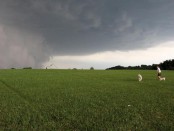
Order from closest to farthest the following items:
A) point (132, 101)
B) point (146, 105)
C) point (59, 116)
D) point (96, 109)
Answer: point (59, 116) → point (96, 109) → point (146, 105) → point (132, 101)

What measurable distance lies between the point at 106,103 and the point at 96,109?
2591 mm

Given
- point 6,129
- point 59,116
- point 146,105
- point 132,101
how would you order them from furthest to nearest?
point 132,101 → point 146,105 → point 59,116 → point 6,129

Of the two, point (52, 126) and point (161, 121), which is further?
point (161, 121)

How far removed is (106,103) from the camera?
21.2m

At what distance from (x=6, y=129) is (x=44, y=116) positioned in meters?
2.94

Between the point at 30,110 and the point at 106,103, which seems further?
the point at 106,103

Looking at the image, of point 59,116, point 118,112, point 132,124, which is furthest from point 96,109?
point 132,124

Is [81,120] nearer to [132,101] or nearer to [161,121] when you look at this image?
[161,121]

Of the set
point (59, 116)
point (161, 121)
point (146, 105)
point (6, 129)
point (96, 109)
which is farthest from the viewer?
point (146, 105)

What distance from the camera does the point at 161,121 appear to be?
51.2ft

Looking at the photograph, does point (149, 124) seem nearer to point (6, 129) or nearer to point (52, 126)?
point (52, 126)

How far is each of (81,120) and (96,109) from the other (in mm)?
3195

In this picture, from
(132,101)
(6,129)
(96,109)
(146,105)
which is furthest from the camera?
(132,101)

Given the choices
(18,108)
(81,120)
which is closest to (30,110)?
(18,108)
